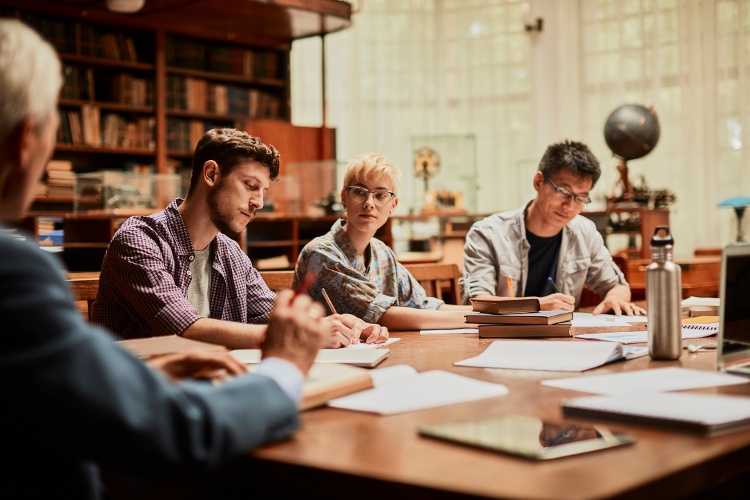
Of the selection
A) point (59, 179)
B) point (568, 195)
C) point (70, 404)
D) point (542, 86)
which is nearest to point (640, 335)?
point (568, 195)

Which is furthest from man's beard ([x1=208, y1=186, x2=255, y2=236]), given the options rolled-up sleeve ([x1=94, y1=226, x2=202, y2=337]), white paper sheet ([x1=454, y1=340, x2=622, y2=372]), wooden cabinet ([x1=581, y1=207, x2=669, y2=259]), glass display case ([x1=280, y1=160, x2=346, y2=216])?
glass display case ([x1=280, y1=160, x2=346, y2=216])

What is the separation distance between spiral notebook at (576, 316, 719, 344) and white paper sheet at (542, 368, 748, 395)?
0.53 metres

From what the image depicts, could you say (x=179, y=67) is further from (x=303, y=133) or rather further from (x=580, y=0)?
(x=580, y=0)

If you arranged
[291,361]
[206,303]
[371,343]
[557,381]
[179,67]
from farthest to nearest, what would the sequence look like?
[179,67], [206,303], [371,343], [557,381], [291,361]

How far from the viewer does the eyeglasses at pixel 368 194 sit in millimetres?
2665

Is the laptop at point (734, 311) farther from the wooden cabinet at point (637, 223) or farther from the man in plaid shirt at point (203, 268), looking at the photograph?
the wooden cabinet at point (637, 223)

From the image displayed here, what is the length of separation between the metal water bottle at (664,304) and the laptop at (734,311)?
0.48 feet

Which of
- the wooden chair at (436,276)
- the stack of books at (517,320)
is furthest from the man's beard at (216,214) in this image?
the wooden chair at (436,276)

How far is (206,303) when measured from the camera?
2.36m

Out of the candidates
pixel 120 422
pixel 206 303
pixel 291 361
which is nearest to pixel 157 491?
pixel 291 361

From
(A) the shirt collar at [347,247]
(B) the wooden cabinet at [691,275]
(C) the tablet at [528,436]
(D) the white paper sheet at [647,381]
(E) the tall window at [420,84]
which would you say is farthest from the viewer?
(E) the tall window at [420,84]

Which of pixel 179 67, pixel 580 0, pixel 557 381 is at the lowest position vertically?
Answer: pixel 557 381

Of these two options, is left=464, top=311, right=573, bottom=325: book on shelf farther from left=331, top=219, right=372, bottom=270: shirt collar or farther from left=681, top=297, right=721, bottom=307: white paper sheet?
left=681, top=297, right=721, bottom=307: white paper sheet

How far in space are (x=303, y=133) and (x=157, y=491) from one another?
764 centimetres
